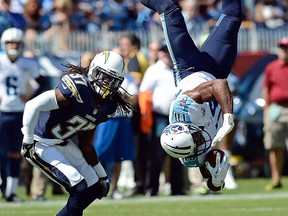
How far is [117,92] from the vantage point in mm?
8992

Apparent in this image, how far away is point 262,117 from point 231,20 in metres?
6.86

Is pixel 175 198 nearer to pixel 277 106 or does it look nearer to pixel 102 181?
pixel 277 106

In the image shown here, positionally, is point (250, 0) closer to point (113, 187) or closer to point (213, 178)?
point (113, 187)

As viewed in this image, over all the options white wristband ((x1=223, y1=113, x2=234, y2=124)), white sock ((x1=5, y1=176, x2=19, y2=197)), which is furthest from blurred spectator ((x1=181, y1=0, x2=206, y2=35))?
white wristband ((x1=223, y1=113, x2=234, y2=124))

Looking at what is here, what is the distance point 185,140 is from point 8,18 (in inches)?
243

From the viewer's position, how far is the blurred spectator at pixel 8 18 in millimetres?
13930

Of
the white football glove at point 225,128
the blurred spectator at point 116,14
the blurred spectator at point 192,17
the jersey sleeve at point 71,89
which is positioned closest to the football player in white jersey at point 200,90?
the white football glove at point 225,128

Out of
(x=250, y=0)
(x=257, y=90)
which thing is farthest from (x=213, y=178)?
(x=250, y=0)

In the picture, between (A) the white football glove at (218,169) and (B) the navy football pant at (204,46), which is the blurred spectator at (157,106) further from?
(A) the white football glove at (218,169)

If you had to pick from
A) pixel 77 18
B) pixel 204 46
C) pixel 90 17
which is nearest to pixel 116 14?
pixel 90 17

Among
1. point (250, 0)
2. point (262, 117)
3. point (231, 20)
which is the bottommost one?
point (262, 117)

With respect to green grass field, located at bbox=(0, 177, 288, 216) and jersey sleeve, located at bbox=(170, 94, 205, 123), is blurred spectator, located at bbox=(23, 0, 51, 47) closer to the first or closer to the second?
green grass field, located at bbox=(0, 177, 288, 216)

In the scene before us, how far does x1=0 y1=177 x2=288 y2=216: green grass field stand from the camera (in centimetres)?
1071

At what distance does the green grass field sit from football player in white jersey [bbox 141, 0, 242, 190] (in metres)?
1.70
